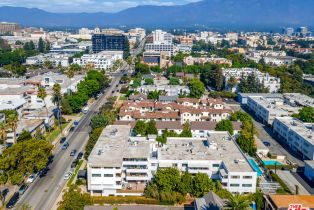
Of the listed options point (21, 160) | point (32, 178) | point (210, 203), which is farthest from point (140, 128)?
point (210, 203)

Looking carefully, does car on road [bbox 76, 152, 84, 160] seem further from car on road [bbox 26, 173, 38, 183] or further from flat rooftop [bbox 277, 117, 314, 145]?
flat rooftop [bbox 277, 117, 314, 145]

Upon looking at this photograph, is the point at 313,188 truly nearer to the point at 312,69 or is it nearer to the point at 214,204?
the point at 214,204

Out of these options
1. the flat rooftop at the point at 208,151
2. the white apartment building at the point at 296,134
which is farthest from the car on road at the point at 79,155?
the white apartment building at the point at 296,134

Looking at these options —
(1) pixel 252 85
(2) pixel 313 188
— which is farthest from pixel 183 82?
(2) pixel 313 188

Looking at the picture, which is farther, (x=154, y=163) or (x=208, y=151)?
(x=208, y=151)

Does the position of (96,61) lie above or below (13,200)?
above

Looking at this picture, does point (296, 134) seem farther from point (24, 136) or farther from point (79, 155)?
point (24, 136)

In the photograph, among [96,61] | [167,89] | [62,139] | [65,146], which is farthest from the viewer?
[96,61]
